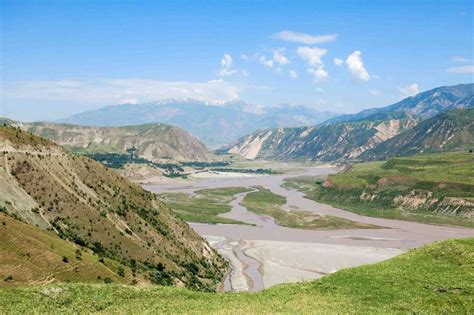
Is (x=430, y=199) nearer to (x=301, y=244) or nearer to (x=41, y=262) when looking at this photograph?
(x=301, y=244)

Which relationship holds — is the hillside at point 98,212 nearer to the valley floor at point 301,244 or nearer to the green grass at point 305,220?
the valley floor at point 301,244

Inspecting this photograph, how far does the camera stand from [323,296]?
3931 cm

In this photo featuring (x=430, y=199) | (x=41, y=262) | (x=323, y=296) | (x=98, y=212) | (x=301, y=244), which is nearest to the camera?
(x=323, y=296)

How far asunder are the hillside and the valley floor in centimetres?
915

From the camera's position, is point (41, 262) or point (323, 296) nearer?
point (323, 296)

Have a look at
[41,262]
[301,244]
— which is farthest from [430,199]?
[41,262]

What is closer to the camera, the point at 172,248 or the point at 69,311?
the point at 69,311

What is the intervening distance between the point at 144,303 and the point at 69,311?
235 inches

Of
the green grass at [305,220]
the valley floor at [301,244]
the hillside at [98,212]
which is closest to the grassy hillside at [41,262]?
the hillside at [98,212]

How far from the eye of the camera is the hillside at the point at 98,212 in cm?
7288

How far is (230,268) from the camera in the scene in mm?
97750

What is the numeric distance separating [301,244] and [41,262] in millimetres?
86449

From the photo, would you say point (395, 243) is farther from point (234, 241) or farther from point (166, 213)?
point (166, 213)

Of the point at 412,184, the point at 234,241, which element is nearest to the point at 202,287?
the point at 234,241
